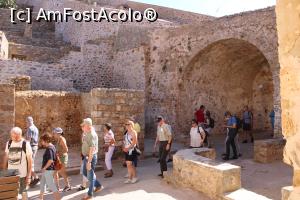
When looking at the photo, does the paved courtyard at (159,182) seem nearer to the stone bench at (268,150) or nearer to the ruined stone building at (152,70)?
the stone bench at (268,150)

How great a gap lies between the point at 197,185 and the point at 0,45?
1174 cm

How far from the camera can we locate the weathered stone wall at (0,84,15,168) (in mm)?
7297

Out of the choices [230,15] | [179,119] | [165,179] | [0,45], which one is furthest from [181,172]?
[0,45]

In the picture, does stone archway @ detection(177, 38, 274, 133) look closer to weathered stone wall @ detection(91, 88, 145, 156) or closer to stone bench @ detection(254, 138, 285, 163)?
weathered stone wall @ detection(91, 88, 145, 156)

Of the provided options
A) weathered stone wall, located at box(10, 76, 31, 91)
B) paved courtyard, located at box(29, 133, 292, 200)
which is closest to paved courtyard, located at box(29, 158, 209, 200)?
paved courtyard, located at box(29, 133, 292, 200)

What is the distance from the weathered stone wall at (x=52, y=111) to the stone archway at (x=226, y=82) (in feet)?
15.5

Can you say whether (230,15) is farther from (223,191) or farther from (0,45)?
(0,45)

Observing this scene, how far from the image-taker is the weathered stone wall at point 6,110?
7297mm

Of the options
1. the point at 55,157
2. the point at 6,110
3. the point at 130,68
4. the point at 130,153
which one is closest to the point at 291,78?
the point at 55,157

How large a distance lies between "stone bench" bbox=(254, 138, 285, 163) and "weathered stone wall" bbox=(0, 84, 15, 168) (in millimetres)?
6637

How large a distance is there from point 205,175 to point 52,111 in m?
5.75

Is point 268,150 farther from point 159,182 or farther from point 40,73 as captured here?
point 40,73

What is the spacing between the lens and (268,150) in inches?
341

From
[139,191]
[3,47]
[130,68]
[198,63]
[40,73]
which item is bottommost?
[139,191]
